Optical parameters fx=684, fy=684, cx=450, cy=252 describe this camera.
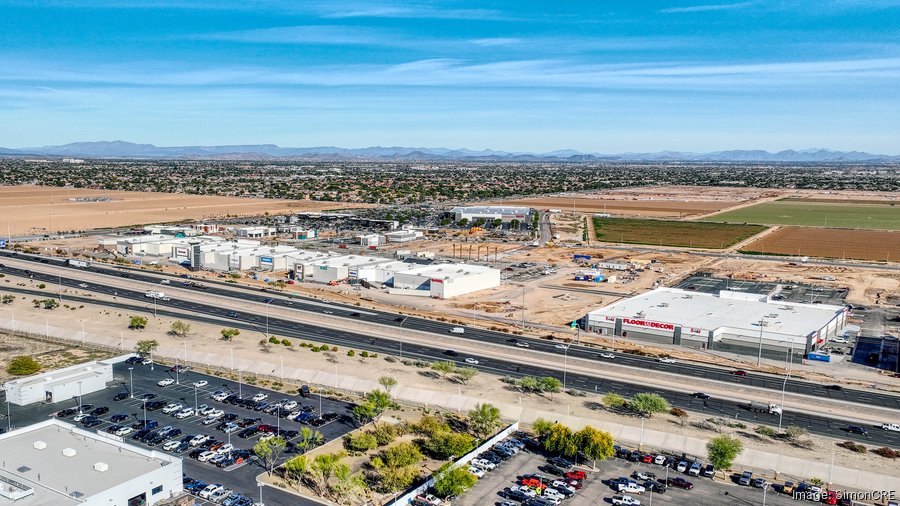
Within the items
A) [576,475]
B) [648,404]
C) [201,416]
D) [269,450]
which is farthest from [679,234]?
[269,450]

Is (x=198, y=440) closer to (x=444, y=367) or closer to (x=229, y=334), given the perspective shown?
(x=444, y=367)

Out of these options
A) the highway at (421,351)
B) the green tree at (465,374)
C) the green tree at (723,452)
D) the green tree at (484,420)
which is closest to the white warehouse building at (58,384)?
the highway at (421,351)

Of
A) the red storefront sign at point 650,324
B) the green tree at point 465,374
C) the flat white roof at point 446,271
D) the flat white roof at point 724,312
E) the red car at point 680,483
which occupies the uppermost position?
the flat white roof at point 446,271

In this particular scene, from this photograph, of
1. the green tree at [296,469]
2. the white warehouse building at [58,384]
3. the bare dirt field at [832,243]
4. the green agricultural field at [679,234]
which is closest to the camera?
the green tree at [296,469]

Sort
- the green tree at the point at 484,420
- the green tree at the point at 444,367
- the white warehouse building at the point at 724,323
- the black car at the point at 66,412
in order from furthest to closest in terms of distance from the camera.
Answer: the white warehouse building at the point at 724,323, the green tree at the point at 444,367, the black car at the point at 66,412, the green tree at the point at 484,420

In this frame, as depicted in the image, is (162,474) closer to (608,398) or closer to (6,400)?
(6,400)

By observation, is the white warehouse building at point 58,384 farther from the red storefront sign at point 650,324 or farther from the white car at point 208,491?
the red storefront sign at point 650,324

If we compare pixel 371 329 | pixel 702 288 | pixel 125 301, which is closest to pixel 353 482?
pixel 371 329

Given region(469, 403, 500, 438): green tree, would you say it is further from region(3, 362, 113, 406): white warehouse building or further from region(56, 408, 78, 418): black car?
region(3, 362, 113, 406): white warehouse building
